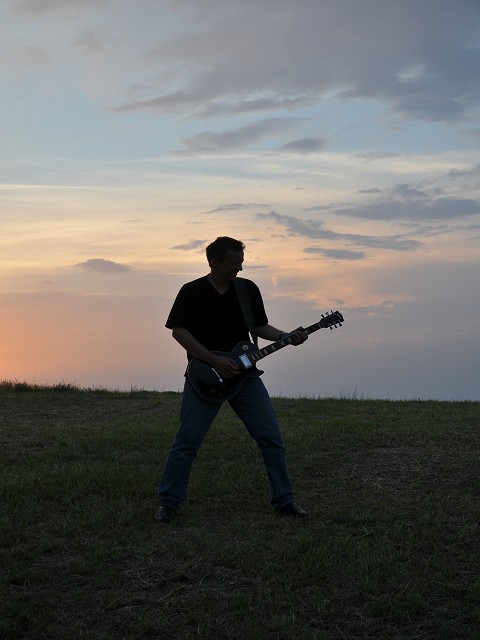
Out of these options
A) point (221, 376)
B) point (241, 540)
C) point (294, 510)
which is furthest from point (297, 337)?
point (241, 540)

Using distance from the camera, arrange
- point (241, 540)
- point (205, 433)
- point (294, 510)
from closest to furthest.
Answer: point (241, 540), point (205, 433), point (294, 510)

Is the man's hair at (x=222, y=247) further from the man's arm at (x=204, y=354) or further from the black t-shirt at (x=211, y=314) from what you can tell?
the man's arm at (x=204, y=354)

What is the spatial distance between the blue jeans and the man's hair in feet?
3.73

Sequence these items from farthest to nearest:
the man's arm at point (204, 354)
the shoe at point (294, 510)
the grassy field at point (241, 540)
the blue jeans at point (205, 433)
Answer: the shoe at point (294, 510) < the blue jeans at point (205, 433) < the man's arm at point (204, 354) < the grassy field at point (241, 540)

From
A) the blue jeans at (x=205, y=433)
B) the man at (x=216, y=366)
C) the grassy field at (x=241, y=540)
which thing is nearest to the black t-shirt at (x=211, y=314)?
the man at (x=216, y=366)

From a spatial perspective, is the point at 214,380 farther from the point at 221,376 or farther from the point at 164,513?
the point at 164,513

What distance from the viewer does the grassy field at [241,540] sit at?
514 cm

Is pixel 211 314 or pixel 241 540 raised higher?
pixel 211 314

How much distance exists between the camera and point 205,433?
705cm

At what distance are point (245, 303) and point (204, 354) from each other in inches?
23.6

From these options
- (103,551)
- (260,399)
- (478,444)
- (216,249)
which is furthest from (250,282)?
(478,444)

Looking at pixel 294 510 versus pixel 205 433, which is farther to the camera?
pixel 294 510

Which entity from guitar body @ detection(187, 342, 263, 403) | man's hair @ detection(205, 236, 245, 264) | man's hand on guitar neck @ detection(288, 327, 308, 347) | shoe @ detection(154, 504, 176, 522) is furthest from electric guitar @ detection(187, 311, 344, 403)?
shoe @ detection(154, 504, 176, 522)

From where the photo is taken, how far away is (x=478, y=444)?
1010 cm
